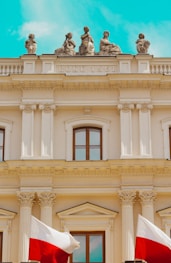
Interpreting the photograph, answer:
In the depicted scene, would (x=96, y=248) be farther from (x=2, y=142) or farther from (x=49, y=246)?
(x=49, y=246)

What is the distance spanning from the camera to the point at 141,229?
17.9 meters

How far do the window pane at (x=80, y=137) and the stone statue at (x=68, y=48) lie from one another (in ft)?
12.1

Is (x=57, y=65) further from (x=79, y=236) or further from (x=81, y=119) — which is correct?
(x=79, y=236)

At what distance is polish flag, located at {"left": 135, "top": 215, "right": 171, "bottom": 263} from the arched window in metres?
7.93

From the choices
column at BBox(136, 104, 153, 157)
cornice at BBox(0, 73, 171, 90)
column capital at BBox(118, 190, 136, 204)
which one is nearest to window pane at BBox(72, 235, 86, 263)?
column capital at BBox(118, 190, 136, 204)

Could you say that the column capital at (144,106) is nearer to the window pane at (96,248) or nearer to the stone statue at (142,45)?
the stone statue at (142,45)

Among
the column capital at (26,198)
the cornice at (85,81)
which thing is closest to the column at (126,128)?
the cornice at (85,81)

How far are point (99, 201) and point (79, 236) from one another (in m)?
1.58

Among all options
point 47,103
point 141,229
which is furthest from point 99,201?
Answer: point 141,229

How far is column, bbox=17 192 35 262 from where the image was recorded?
23328 mm

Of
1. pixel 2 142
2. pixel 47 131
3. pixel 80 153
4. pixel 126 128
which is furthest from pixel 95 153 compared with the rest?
pixel 2 142

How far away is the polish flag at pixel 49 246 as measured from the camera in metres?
17.8

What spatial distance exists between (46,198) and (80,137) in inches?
125

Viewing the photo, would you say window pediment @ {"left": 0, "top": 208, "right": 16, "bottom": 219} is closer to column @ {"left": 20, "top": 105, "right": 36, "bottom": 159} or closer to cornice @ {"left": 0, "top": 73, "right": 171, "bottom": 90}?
column @ {"left": 20, "top": 105, "right": 36, "bottom": 159}
